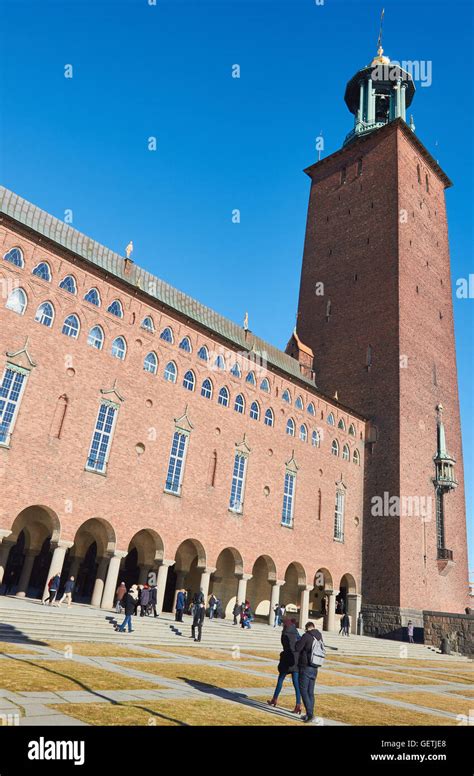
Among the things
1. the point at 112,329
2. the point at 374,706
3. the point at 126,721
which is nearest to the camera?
the point at 126,721

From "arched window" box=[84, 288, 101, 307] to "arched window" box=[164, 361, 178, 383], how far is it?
4279 millimetres

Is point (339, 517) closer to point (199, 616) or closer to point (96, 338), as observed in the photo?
point (199, 616)

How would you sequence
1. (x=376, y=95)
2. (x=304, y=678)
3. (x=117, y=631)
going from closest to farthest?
1. (x=304, y=678)
2. (x=117, y=631)
3. (x=376, y=95)

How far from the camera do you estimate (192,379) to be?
87.9 ft

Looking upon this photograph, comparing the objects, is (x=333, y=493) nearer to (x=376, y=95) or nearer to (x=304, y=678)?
(x=304, y=678)

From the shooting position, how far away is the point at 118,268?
2652 centimetres

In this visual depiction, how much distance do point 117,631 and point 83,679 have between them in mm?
8821

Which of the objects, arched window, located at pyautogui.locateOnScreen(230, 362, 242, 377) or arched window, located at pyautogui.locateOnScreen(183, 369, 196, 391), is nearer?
arched window, located at pyautogui.locateOnScreen(183, 369, 196, 391)

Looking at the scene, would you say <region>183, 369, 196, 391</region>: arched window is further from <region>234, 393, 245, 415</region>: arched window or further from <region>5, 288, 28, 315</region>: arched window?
<region>5, 288, 28, 315</region>: arched window

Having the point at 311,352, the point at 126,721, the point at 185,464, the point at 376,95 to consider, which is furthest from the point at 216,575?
the point at 376,95

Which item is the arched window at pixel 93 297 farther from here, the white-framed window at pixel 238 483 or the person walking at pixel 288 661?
the person walking at pixel 288 661

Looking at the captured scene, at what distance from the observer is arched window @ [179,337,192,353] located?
2666 cm

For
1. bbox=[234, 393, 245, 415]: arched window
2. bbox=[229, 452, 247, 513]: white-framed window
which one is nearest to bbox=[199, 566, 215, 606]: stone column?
bbox=[229, 452, 247, 513]: white-framed window

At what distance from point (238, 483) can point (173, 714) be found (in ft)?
71.4
